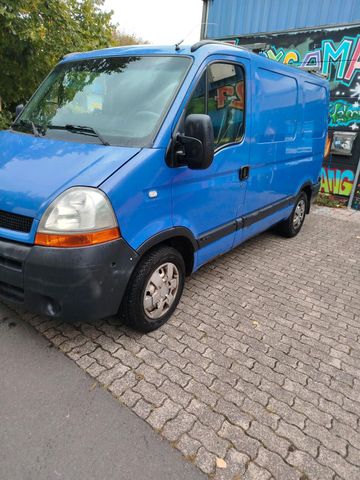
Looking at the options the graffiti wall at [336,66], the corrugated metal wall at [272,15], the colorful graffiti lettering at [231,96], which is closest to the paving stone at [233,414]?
the colorful graffiti lettering at [231,96]

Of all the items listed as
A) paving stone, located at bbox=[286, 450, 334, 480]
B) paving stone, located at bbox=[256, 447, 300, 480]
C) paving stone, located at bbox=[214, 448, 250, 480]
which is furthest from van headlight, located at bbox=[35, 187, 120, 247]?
paving stone, located at bbox=[286, 450, 334, 480]

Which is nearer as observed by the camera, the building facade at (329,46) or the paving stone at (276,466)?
the paving stone at (276,466)

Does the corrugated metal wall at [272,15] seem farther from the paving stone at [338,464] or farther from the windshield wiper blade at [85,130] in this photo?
the paving stone at [338,464]

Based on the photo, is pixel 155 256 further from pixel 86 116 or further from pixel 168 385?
pixel 86 116

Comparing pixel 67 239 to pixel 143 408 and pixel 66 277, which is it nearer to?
pixel 66 277

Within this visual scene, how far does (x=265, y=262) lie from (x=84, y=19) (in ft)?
15.7

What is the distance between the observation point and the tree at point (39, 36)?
14.8ft

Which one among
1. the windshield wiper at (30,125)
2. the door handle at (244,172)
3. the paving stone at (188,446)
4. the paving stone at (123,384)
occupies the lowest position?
the paving stone at (188,446)

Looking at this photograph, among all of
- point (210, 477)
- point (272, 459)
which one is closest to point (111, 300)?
point (210, 477)

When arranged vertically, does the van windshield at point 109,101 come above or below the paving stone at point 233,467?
above

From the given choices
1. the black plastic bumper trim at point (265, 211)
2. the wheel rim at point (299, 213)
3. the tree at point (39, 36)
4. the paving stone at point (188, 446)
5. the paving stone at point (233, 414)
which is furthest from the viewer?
the wheel rim at point (299, 213)

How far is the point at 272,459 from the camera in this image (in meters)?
1.94

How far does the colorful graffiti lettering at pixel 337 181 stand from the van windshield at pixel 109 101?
6.38 metres

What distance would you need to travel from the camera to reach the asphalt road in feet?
5.98
